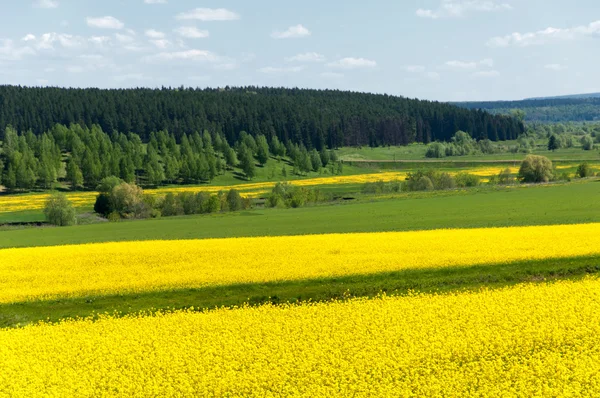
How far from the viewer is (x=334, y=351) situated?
63.9 ft

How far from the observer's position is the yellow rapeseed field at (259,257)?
104ft

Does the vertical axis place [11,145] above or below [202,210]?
above

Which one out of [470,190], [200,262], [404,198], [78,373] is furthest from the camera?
[470,190]

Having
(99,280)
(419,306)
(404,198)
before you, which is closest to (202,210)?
(404,198)

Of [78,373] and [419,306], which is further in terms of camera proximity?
[419,306]

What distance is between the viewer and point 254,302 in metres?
27.7

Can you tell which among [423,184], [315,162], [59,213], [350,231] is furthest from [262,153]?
[350,231]

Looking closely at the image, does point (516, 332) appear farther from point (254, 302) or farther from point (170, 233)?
point (170, 233)

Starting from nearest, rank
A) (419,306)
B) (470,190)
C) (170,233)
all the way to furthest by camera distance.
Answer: (419,306), (170,233), (470,190)

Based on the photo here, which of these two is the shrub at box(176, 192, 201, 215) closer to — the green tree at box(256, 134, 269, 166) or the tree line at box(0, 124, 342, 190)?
the tree line at box(0, 124, 342, 190)

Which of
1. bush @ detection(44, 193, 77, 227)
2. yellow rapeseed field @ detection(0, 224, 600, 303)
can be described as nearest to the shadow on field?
yellow rapeseed field @ detection(0, 224, 600, 303)

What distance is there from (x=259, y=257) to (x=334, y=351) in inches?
709

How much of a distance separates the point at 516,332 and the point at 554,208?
135 ft

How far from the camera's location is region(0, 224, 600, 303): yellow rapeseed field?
31.8m
